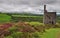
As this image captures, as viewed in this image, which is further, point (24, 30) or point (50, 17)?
point (50, 17)

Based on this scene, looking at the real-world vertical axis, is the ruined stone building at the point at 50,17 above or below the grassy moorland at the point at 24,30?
below

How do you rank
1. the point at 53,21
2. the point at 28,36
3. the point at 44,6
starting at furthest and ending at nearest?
1. the point at 44,6
2. the point at 53,21
3. the point at 28,36

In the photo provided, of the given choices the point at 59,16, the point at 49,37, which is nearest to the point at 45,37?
the point at 49,37

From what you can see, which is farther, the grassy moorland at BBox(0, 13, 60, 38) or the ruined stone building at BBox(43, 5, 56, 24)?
the ruined stone building at BBox(43, 5, 56, 24)

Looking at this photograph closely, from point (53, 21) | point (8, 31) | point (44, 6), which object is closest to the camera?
point (8, 31)

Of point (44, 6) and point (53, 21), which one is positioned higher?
point (44, 6)

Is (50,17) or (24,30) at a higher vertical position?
(24,30)

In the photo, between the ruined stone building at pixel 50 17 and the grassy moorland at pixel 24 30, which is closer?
the grassy moorland at pixel 24 30

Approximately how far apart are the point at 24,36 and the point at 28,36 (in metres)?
0.49

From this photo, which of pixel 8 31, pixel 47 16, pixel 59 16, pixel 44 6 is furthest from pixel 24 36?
pixel 59 16

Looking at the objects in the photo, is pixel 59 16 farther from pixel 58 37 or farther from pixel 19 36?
pixel 19 36

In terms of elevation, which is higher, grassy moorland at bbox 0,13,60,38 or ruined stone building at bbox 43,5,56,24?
grassy moorland at bbox 0,13,60,38

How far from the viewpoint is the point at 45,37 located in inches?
819

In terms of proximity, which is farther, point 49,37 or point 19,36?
point 49,37
